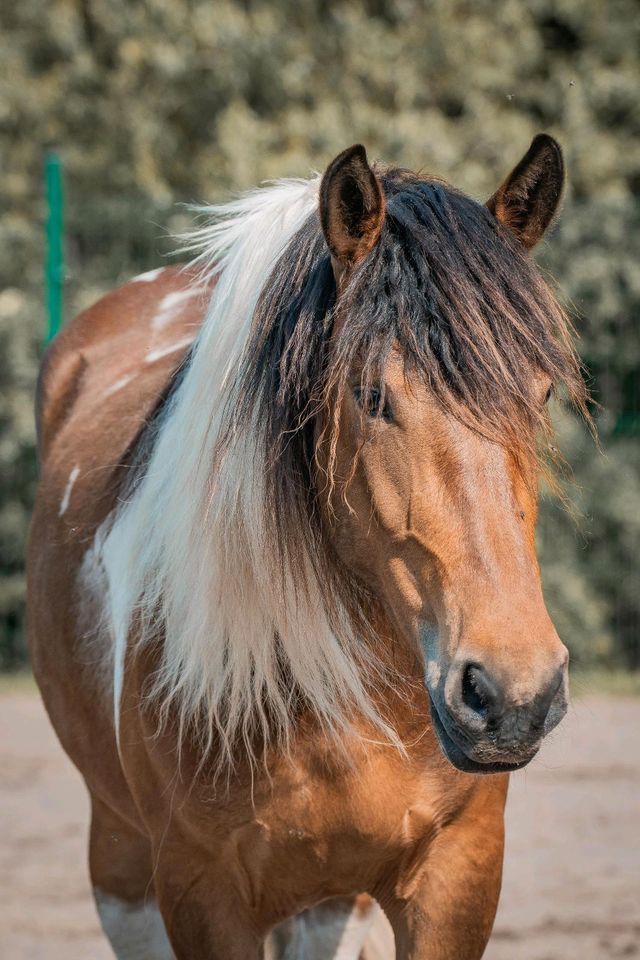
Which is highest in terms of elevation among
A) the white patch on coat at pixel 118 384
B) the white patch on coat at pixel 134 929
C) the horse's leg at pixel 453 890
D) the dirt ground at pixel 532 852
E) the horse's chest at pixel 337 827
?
the white patch on coat at pixel 118 384

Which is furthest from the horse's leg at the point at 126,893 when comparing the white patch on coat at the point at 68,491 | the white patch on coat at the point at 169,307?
the white patch on coat at the point at 169,307

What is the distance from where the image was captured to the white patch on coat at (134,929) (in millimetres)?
3205

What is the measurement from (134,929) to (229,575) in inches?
57.8

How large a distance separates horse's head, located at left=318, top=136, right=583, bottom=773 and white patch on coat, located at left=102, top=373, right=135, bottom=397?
4.85 ft

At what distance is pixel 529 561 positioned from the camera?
5.82 ft

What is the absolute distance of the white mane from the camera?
2.14m

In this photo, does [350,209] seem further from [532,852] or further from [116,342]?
[532,852]

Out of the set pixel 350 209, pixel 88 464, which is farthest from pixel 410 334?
pixel 88 464

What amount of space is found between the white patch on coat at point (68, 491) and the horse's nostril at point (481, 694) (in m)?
1.72

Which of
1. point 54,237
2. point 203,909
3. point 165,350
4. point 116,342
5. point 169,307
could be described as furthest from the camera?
point 54,237

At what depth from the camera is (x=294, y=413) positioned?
2.07 metres

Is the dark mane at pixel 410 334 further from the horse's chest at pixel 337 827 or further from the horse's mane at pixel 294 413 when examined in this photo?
the horse's chest at pixel 337 827

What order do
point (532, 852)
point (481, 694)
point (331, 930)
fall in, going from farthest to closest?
point (532, 852) → point (331, 930) → point (481, 694)

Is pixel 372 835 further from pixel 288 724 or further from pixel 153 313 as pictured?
pixel 153 313
